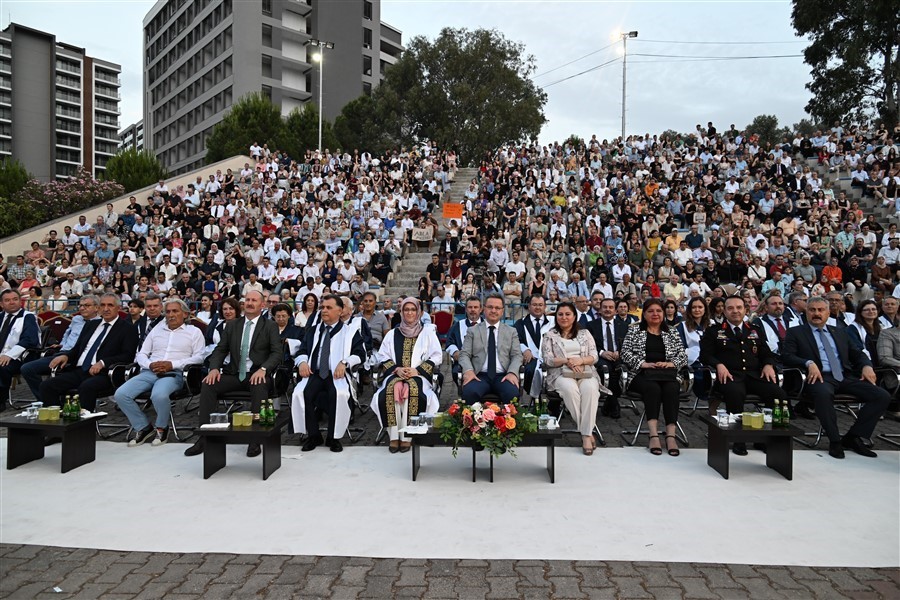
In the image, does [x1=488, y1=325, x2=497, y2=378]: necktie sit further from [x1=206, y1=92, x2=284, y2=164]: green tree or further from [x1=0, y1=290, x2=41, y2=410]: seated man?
[x1=206, y1=92, x2=284, y2=164]: green tree

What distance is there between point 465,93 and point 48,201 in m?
21.7

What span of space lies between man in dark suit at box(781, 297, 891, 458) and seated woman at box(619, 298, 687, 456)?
46.5 inches

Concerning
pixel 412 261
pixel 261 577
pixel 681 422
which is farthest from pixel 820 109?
pixel 261 577

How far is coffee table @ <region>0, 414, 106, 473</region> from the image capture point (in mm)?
4930

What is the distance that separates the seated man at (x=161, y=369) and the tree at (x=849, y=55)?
108ft

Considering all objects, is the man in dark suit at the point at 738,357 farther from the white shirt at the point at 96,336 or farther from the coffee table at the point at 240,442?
the white shirt at the point at 96,336

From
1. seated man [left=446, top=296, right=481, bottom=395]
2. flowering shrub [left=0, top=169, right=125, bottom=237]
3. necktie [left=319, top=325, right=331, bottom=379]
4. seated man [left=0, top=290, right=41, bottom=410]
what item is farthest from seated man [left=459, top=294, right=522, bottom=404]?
flowering shrub [left=0, top=169, right=125, bottom=237]

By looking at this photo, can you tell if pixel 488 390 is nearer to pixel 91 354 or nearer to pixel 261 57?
pixel 91 354

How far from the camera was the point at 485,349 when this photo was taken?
6023mm

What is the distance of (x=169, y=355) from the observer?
20.4 ft

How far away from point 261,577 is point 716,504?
10.3ft

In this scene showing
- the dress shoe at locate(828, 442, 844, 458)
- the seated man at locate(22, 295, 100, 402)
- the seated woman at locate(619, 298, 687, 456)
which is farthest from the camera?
the seated man at locate(22, 295, 100, 402)

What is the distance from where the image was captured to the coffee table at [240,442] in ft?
15.5

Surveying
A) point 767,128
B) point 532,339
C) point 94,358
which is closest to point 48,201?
point 94,358
